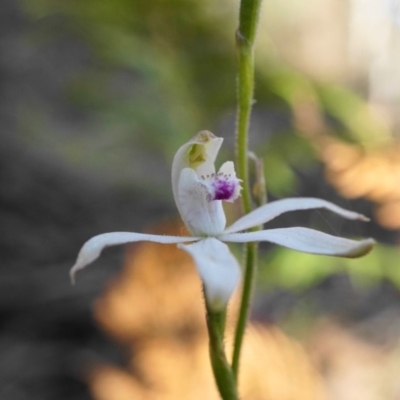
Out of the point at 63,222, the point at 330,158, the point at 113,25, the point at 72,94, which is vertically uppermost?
the point at 113,25

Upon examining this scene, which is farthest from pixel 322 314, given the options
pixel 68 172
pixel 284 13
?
pixel 284 13

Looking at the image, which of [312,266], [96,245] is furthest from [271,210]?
[312,266]

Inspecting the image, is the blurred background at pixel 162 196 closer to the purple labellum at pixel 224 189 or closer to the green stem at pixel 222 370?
the purple labellum at pixel 224 189

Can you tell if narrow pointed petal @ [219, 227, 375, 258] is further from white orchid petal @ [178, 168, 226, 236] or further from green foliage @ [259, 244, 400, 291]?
green foliage @ [259, 244, 400, 291]

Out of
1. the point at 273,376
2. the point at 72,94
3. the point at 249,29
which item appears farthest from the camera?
the point at 72,94

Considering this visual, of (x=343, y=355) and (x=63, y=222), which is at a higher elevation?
(x=63, y=222)

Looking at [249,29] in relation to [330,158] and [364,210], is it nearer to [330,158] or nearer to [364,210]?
[330,158]

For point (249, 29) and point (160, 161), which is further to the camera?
point (160, 161)
